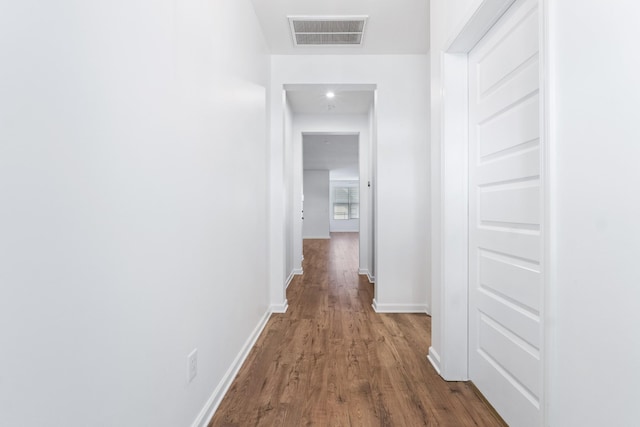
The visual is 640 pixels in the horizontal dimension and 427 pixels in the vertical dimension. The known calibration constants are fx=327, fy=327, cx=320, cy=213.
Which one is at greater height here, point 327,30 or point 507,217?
point 327,30

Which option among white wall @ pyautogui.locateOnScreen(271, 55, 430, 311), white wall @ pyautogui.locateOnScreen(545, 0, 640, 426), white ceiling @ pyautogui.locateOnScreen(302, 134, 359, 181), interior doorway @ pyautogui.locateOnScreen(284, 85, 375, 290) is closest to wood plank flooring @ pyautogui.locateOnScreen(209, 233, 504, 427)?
white wall @ pyautogui.locateOnScreen(271, 55, 430, 311)

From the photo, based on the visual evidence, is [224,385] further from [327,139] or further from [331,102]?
[327,139]

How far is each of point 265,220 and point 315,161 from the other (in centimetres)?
694

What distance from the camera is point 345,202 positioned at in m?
14.5

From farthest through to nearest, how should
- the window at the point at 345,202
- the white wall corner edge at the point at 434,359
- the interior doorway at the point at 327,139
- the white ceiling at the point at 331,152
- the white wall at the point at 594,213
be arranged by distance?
the window at the point at 345,202 → the white ceiling at the point at 331,152 → the interior doorway at the point at 327,139 → the white wall corner edge at the point at 434,359 → the white wall at the point at 594,213

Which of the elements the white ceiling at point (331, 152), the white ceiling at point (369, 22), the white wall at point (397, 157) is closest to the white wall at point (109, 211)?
the white ceiling at point (369, 22)

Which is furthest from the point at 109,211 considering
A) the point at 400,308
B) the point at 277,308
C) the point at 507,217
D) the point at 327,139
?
the point at 327,139

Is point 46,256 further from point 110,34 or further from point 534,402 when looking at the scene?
point 534,402

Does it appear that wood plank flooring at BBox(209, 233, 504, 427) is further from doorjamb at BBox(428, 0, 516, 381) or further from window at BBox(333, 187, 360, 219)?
window at BBox(333, 187, 360, 219)

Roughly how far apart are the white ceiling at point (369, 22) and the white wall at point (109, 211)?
3.56 ft

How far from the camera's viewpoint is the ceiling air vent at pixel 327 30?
2744mm

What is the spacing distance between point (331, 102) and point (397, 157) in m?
1.76

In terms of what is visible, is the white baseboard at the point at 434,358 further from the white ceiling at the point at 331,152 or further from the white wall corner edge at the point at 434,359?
the white ceiling at the point at 331,152

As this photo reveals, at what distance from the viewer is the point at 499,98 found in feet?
5.37
